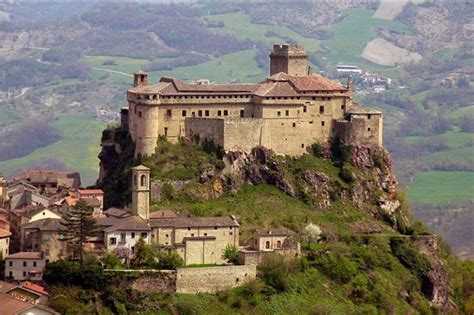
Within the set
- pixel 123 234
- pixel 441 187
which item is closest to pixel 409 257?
pixel 123 234

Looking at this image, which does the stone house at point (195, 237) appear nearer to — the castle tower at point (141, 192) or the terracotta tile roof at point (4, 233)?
the castle tower at point (141, 192)

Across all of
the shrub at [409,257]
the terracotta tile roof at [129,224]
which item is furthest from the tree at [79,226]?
the shrub at [409,257]

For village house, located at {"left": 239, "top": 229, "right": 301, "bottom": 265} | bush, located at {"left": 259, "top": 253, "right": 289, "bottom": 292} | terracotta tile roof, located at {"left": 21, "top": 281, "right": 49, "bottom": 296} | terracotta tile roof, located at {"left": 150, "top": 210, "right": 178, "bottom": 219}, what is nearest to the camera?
terracotta tile roof, located at {"left": 21, "top": 281, "right": 49, "bottom": 296}

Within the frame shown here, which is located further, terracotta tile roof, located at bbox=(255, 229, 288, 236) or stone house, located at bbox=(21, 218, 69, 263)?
terracotta tile roof, located at bbox=(255, 229, 288, 236)

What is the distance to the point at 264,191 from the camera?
83.8 m

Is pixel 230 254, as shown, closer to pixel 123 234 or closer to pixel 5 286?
pixel 123 234

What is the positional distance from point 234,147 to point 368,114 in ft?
31.7

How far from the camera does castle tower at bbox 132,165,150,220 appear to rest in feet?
245

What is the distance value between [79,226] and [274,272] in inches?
430

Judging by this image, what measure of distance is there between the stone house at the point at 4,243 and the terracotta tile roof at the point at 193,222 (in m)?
7.61

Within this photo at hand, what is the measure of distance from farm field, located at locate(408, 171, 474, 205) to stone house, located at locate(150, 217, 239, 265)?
92567 millimetres

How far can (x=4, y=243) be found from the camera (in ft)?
236

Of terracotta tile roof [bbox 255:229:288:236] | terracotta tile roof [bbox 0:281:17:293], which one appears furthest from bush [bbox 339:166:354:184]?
terracotta tile roof [bbox 0:281:17:293]

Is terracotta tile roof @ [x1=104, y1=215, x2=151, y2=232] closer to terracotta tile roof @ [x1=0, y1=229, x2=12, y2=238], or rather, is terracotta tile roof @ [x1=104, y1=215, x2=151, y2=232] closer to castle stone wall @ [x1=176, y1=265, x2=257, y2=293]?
castle stone wall @ [x1=176, y1=265, x2=257, y2=293]
